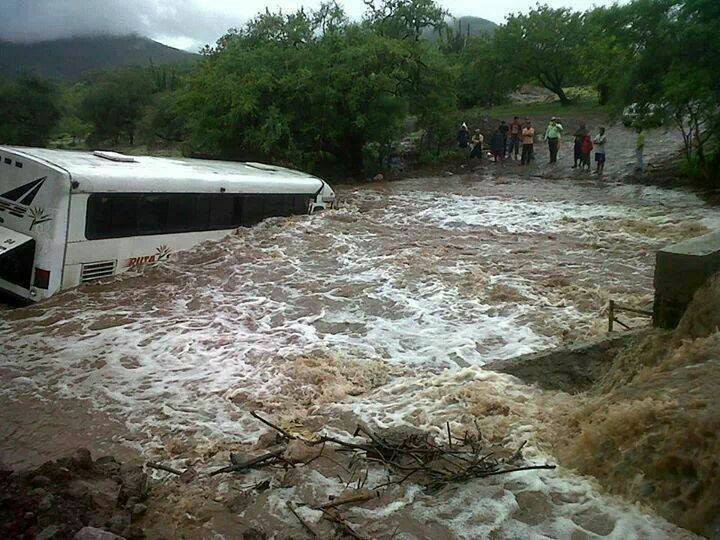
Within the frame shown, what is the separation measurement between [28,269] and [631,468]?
857cm

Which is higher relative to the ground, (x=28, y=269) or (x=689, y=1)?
(x=689, y=1)

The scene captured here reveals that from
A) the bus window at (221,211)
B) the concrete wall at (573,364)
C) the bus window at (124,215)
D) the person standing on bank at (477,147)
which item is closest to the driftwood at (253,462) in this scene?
the concrete wall at (573,364)

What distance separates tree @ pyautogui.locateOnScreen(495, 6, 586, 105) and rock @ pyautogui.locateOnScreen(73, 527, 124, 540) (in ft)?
116

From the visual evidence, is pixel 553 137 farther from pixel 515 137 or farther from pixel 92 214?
pixel 92 214

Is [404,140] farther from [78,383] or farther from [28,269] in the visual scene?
[78,383]

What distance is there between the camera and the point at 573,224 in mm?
15453

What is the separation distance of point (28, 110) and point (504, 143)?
26768 mm

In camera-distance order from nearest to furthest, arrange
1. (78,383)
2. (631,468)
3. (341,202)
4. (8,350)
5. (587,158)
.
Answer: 1. (631,468)
2. (78,383)
3. (8,350)
4. (341,202)
5. (587,158)

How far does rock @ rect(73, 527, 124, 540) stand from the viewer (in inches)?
155

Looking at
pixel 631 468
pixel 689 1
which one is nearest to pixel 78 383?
pixel 631 468

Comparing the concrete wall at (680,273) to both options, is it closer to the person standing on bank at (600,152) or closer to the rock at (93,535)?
the rock at (93,535)

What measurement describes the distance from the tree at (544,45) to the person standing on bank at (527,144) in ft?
40.7

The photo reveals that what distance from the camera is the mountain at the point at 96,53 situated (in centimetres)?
7675

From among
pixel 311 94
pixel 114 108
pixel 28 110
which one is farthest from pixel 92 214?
pixel 114 108
